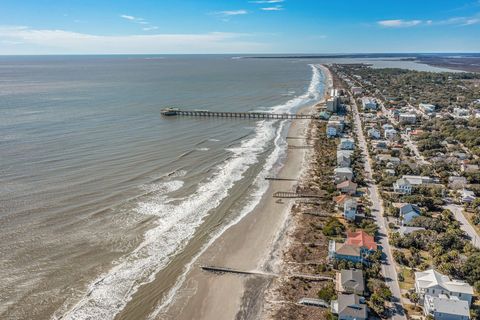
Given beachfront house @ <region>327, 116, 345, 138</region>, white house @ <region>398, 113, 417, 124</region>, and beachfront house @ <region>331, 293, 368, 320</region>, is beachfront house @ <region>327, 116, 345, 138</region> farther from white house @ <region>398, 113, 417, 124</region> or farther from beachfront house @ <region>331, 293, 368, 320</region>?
beachfront house @ <region>331, 293, 368, 320</region>

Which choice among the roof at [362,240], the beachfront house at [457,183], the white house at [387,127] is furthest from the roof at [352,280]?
the white house at [387,127]

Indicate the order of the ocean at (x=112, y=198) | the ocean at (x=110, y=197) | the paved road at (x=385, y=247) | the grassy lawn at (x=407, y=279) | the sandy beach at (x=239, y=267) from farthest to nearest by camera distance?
the ocean at (x=110, y=197), the ocean at (x=112, y=198), the grassy lawn at (x=407, y=279), the sandy beach at (x=239, y=267), the paved road at (x=385, y=247)

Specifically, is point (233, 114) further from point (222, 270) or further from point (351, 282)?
point (351, 282)

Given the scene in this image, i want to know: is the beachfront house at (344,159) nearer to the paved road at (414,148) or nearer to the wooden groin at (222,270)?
the paved road at (414,148)

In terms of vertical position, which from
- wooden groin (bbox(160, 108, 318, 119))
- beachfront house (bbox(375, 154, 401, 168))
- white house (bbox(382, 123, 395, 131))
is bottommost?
beachfront house (bbox(375, 154, 401, 168))

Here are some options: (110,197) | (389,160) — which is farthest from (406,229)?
(110,197)

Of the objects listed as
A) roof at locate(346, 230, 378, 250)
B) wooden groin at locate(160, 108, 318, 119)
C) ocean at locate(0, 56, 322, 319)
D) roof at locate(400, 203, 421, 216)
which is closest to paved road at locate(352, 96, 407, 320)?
roof at locate(346, 230, 378, 250)
